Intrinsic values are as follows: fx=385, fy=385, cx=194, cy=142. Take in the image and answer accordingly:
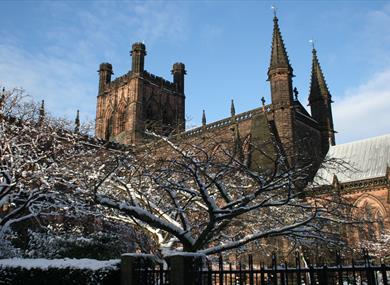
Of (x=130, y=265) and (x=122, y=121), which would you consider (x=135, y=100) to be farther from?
(x=130, y=265)

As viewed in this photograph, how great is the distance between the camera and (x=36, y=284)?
8266 millimetres

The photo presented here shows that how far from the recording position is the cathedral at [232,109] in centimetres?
2833

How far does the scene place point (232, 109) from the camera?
111ft

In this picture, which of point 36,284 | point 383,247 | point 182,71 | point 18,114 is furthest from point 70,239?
point 182,71

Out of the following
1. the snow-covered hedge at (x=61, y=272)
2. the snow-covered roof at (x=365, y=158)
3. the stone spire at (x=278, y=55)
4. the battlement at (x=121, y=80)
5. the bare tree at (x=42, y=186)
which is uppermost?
the battlement at (x=121, y=80)

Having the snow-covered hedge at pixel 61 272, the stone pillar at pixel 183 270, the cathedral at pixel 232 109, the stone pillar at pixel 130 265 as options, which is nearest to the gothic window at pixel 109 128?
the cathedral at pixel 232 109

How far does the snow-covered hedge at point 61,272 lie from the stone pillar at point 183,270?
1.52m

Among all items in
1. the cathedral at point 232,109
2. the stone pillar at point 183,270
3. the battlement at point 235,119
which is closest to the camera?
the stone pillar at point 183,270

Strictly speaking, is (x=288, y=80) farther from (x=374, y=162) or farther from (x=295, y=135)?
(x=374, y=162)

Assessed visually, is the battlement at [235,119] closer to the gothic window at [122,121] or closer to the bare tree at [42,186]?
the gothic window at [122,121]

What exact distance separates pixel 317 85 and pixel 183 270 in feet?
104

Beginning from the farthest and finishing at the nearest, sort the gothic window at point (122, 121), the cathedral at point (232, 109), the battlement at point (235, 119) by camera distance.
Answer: the gothic window at point (122, 121) < the battlement at point (235, 119) < the cathedral at point (232, 109)

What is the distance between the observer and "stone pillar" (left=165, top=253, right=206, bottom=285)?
21.1 ft

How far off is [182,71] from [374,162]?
29126 millimetres
